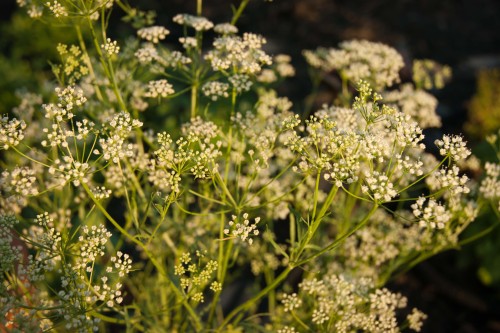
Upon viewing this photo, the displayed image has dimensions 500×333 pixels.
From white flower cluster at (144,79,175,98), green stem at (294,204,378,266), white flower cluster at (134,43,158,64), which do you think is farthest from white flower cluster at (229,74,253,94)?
green stem at (294,204,378,266)

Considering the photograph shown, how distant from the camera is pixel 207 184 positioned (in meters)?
2.98

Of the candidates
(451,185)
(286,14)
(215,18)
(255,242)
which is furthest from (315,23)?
(451,185)

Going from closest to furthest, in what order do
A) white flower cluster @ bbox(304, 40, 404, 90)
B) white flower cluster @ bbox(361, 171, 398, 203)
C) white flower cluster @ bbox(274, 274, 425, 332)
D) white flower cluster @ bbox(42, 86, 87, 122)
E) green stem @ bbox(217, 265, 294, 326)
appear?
1. white flower cluster @ bbox(361, 171, 398, 203)
2. white flower cluster @ bbox(42, 86, 87, 122)
3. green stem @ bbox(217, 265, 294, 326)
4. white flower cluster @ bbox(274, 274, 425, 332)
5. white flower cluster @ bbox(304, 40, 404, 90)

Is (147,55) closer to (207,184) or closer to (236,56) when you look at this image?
(236,56)

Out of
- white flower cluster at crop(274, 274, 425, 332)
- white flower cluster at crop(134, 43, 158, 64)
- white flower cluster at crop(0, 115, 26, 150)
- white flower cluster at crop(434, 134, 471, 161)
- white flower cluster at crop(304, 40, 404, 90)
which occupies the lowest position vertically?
white flower cluster at crop(274, 274, 425, 332)

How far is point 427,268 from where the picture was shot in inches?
201

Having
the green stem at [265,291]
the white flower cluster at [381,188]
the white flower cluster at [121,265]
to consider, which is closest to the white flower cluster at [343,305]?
the green stem at [265,291]

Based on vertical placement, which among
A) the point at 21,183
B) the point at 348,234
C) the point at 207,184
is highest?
the point at 207,184

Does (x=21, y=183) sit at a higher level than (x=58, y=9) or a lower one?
lower

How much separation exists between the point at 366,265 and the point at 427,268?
1797 mm

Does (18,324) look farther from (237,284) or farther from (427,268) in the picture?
(427,268)

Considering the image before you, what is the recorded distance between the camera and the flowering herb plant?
7.22ft

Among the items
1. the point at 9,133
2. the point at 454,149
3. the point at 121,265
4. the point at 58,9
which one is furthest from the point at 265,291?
Answer: the point at 58,9

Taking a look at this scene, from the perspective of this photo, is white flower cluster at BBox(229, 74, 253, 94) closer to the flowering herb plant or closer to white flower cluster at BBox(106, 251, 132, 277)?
the flowering herb plant
